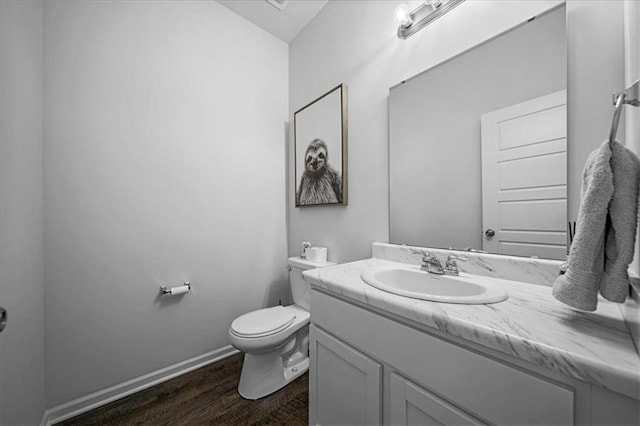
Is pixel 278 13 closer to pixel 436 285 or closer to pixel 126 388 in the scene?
pixel 436 285

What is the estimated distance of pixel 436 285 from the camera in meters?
1.00

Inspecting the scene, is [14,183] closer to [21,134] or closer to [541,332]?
[21,134]

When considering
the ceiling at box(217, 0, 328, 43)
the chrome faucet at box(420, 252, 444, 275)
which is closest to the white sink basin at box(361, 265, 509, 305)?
the chrome faucet at box(420, 252, 444, 275)

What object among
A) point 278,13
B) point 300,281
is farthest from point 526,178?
point 278,13

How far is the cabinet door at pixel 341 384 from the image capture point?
2.60 ft

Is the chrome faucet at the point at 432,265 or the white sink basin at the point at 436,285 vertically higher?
the chrome faucet at the point at 432,265

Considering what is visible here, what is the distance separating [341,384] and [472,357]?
21.5 inches

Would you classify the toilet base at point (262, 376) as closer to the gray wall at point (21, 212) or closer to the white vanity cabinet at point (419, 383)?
the white vanity cabinet at point (419, 383)

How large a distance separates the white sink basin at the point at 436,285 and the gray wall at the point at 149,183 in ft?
4.08

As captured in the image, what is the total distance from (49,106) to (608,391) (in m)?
2.26

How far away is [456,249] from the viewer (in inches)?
42.7

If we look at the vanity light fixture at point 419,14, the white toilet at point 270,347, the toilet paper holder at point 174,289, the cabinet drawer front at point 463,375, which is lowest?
the white toilet at point 270,347

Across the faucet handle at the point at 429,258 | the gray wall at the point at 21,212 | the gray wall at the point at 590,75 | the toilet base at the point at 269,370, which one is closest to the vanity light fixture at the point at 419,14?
the gray wall at the point at 590,75

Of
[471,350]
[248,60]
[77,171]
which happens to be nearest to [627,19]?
[471,350]
